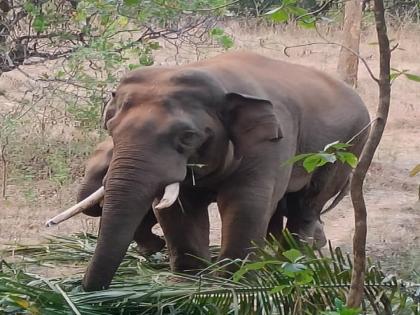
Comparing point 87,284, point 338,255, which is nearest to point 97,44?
point 87,284

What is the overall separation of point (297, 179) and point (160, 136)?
1423 millimetres

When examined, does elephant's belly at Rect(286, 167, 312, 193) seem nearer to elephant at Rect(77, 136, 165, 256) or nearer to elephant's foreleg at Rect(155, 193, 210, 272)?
elephant's foreleg at Rect(155, 193, 210, 272)

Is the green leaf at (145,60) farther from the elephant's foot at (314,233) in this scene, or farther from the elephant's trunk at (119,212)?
the elephant's trunk at (119,212)

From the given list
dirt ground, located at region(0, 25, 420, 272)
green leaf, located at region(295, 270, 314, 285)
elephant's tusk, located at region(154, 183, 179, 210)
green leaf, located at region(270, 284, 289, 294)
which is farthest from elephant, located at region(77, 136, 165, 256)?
green leaf, located at region(295, 270, 314, 285)

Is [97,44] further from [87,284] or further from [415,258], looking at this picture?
[87,284]

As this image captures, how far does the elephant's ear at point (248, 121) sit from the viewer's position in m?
4.84

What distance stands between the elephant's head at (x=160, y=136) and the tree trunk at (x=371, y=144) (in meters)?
1.32

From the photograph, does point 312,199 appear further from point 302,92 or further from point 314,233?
point 302,92

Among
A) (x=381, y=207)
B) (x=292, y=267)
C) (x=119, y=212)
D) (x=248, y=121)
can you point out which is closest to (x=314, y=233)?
(x=248, y=121)

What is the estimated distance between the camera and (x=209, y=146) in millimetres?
4758

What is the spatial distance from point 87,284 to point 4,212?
341 cm

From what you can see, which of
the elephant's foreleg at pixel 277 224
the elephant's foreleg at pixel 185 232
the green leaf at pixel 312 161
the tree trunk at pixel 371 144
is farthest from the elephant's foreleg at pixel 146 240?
the green leaf at pixel 312 161

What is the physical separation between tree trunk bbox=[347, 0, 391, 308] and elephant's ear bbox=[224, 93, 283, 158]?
194 centimetres

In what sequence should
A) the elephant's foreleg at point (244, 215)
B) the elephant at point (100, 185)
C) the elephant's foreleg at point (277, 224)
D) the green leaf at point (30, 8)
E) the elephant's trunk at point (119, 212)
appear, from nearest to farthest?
the elephant's trunk at point (119, 212)
the elephant's foreleg at point (244, 215)
the elephant at point (100, 185)
the elephant's foreleg at point (277, 224)
the green leaf at point (30, 8)
